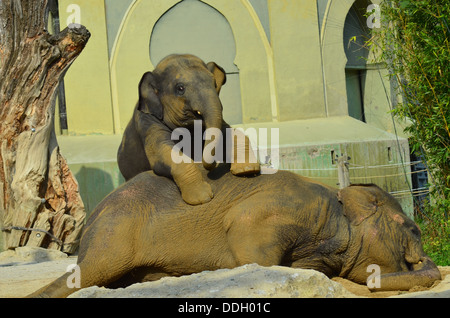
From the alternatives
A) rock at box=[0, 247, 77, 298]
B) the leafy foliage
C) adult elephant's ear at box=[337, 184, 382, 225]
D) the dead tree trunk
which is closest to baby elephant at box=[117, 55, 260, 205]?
adult elephant's ear at box=[337, 184, 382, 225]

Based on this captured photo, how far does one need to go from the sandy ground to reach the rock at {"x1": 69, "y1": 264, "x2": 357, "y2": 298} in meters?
0.61

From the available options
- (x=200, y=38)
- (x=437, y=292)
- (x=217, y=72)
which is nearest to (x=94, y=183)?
(x=200, y=38)

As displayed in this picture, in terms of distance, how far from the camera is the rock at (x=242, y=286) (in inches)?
136

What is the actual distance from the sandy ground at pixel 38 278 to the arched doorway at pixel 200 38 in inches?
230

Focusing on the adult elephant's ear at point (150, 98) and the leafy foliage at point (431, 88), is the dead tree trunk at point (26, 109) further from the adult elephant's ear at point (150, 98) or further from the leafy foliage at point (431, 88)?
the adult elephant's ear at point (150, 98)

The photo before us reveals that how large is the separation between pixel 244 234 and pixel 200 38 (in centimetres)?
1044

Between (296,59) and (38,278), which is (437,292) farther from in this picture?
(296,59)

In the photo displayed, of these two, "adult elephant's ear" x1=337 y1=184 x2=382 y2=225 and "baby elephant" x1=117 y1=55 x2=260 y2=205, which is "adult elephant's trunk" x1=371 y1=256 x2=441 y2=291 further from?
"baby elephant" x1=117 y1=55 x2=260 y2=205

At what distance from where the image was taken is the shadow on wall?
1293cm

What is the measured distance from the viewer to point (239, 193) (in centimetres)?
476

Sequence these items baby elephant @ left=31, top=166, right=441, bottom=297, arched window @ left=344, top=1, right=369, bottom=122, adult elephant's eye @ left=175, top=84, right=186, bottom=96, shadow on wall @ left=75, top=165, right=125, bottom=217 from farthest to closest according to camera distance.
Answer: arched window @ left=344, top=1, right=369, bottom=122 < shadow on wall @ left=75, top=165, right=125, bottom=217 < adult elephant's eye @ left=175, top=84, right=186, bottom=96 < baby elephant @ left=31, top=166, right=441, bottom=297

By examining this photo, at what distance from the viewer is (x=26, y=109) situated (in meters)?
9.92

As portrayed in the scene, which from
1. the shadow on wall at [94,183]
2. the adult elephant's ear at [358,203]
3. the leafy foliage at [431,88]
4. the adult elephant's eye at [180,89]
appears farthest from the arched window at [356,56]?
the adult elephant's ear at [358,203]
